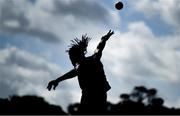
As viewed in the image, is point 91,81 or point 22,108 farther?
point 22,108

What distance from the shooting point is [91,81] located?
1160cm

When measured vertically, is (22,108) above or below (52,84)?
above

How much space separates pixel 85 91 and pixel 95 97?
0.35 metres

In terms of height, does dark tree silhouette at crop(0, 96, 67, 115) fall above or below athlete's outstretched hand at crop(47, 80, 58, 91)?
above

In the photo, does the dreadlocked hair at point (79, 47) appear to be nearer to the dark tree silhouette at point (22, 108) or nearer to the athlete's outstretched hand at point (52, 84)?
the athlete's outstretched hand at point (52, 84)

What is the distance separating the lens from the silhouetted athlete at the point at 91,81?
37.6ft

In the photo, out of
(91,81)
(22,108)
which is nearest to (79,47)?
(91,81)

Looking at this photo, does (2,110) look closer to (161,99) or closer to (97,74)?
(97,74)

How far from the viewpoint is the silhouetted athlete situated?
11.5m

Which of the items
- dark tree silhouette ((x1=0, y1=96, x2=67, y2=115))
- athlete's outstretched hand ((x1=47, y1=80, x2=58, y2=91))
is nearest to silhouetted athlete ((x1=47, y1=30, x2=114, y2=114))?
athlete's outstretched hand ((x1=47, y1=80, x2=58, y2=91))

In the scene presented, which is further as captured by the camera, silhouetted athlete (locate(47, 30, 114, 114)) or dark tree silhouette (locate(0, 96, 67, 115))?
dark tree silhouette (locate(0, 96, 67, 115))

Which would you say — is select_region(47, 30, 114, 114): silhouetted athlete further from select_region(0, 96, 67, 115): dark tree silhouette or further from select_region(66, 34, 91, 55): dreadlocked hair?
select_region(0, 96, 67, 115): dark tree silhouette

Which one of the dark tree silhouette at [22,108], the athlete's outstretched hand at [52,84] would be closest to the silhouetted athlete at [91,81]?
the athlete's outstretched hand at [52,84]

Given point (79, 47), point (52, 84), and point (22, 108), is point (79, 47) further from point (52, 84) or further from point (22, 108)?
point (22, 108)
